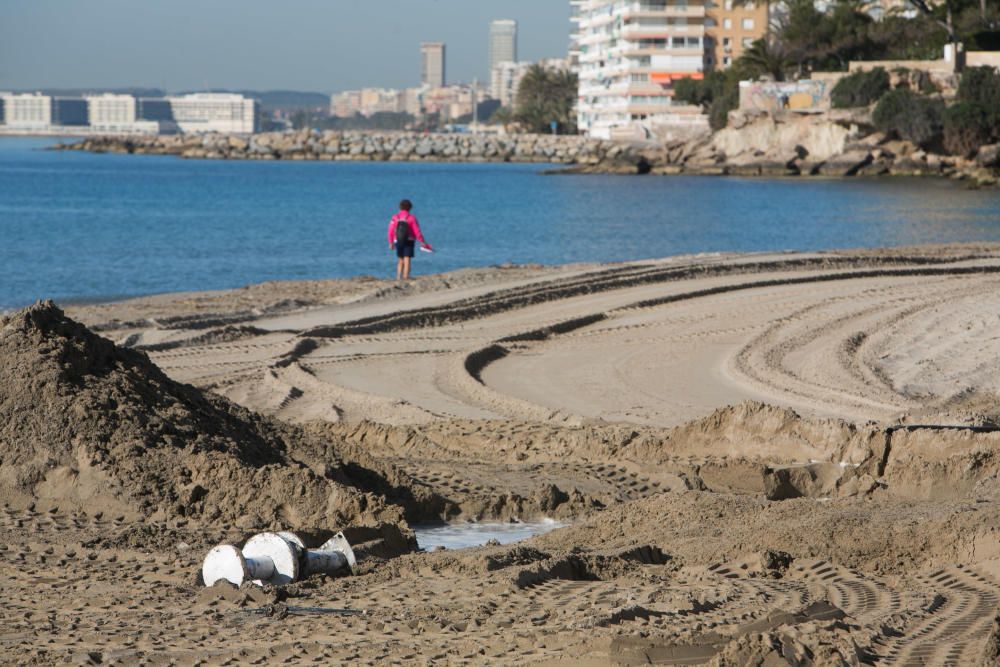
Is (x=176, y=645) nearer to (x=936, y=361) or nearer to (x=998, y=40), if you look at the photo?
(x=936, y=361)

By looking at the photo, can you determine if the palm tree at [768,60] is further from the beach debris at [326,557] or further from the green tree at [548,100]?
the beach debris at [326,557]

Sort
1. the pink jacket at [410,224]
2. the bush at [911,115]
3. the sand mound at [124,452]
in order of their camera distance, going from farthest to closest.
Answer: the bush at [911,115] < the pink jacket at [410,224] < the sand mound at [124,452]

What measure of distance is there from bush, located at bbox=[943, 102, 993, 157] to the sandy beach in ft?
192

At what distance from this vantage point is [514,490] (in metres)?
8.58

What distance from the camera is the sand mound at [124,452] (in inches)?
287

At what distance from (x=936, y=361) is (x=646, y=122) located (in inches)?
3710

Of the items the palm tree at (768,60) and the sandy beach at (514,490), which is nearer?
the sandy beach at (514,490)

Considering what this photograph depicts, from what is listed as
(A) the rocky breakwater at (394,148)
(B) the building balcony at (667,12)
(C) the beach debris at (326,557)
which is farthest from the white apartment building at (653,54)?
(C) the beach debris at (326,557)

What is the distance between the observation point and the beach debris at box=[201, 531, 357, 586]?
583 centimetres

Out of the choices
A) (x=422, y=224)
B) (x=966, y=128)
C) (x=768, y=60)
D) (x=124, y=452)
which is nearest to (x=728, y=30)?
(x=768, y=60)

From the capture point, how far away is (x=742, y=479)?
355 inches

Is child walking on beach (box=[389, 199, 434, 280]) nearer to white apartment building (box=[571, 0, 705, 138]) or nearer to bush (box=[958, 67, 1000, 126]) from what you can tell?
bush (box=[958, 67, 1000, 126])

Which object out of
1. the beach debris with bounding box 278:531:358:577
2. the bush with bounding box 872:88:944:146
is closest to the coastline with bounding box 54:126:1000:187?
the bush with bounding box 872:88:944:146

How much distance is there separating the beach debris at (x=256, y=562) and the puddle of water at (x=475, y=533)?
4.63ft
